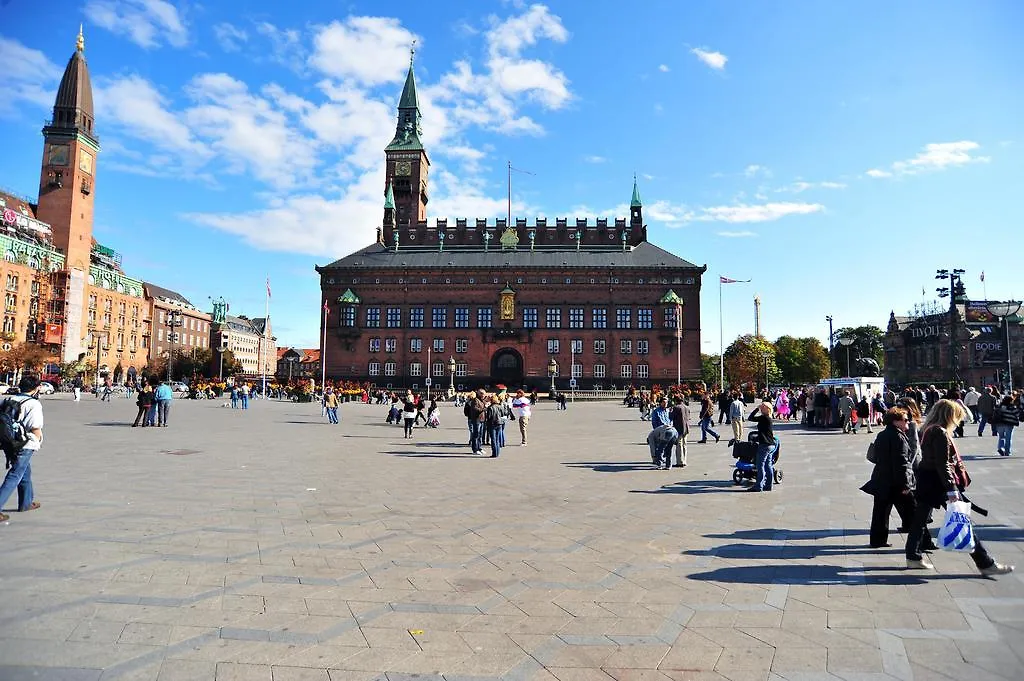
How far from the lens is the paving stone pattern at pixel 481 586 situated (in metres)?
3.95

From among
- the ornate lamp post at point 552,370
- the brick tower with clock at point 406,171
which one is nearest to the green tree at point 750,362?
the ornate lamp post at point 552,370

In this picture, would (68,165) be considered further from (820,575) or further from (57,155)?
(820,575)

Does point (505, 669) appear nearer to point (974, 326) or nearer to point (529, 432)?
point (529, 432)

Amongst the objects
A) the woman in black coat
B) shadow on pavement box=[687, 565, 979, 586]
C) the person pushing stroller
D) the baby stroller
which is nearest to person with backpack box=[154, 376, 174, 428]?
the baby stroller

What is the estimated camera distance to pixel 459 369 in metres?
70.8

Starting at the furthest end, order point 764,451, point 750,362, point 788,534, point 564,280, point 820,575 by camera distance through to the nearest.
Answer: point 750,362 < point 564,280 < point 764,451 < point 788,534 < point 820,575

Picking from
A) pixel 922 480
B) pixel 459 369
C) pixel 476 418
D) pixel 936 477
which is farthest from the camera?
pixel 459 369

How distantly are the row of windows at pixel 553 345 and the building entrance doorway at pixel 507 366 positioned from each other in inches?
150

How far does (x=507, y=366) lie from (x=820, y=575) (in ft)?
216

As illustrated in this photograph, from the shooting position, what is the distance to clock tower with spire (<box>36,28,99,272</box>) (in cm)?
7700

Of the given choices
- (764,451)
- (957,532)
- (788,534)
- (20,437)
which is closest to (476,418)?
(764,451)

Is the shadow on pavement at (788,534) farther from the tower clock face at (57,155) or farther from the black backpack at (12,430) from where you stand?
the tower clock face at (57,155)

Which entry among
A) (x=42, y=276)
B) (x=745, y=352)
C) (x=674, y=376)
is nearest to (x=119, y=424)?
(x=674, y=376)

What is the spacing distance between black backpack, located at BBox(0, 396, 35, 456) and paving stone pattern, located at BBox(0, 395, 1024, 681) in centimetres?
96
